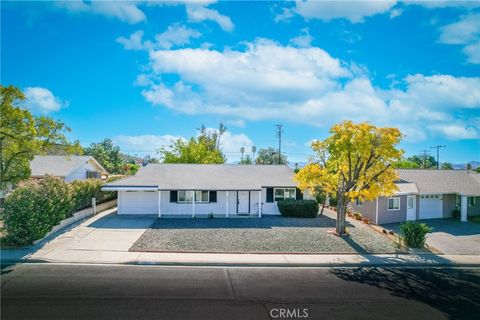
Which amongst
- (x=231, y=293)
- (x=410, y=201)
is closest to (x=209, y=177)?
(x=410, y=201)

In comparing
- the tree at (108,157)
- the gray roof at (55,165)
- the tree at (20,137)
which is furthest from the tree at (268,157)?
the tree at (20,137)

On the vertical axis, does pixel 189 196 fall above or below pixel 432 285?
above

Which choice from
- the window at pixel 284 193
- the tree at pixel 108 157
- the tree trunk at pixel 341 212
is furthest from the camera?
the tree at pixel 108 157

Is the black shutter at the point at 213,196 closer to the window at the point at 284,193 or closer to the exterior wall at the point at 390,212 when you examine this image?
the window at the point at 284,193

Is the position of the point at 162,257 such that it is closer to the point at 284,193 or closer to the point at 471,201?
the point at 284,193

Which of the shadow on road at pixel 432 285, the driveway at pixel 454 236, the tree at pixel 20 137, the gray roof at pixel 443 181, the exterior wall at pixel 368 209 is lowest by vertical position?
the driveway at pixel 454 236

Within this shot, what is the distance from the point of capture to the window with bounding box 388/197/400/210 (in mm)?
28072

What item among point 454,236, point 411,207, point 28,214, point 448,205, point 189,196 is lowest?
point 454,236

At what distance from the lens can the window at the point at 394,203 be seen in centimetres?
2807

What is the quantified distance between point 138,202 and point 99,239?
847 cm

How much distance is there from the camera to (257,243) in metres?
19.6

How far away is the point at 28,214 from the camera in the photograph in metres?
17.6

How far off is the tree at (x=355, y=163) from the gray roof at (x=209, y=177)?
260 inches

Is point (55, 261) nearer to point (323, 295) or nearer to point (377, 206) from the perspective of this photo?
point (323, 295)
